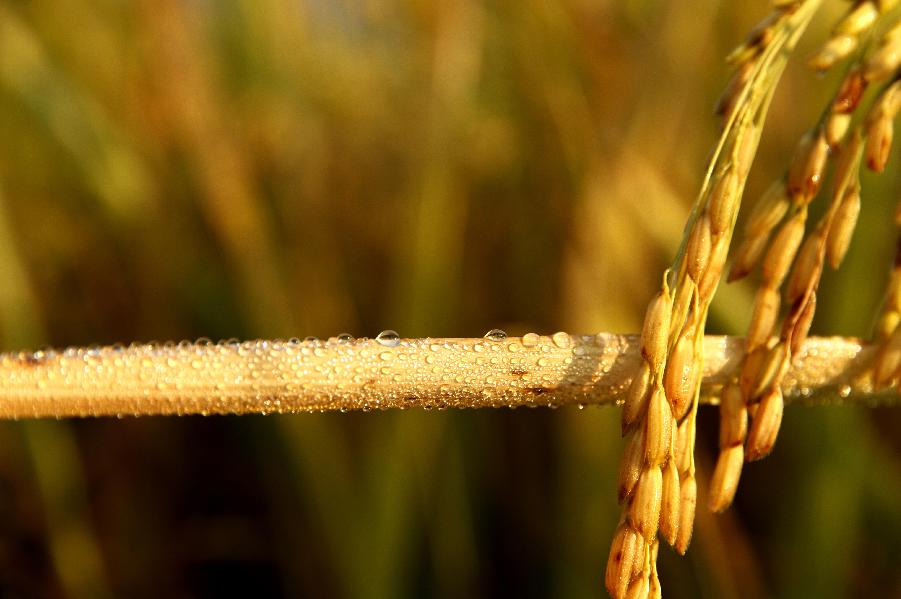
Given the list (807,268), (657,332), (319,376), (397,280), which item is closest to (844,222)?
(807,268)

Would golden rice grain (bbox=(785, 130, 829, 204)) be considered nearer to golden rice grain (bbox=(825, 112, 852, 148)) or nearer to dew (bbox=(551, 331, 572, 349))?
golden rice grain (bbox=(825, 112, 852, 148))

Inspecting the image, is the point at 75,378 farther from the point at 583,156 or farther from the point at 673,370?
the point at 583,156

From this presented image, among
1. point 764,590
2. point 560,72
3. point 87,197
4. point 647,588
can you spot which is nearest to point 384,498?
point 764,590

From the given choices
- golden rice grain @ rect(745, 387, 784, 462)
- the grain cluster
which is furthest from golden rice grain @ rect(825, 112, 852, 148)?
golden rice grain @ rect(745, 387, 784, 462)

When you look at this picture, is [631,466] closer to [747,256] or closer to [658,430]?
[658,430]

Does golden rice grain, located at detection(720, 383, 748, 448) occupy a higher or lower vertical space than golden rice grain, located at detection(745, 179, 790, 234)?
lower

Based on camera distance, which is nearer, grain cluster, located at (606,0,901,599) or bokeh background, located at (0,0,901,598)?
grain cluster, located at (606,0,901,599)
